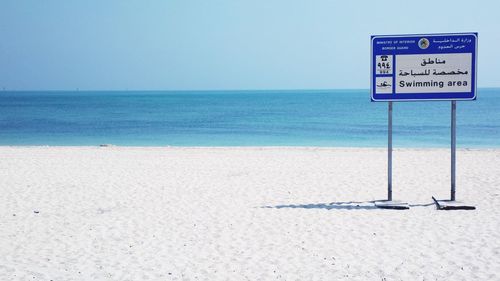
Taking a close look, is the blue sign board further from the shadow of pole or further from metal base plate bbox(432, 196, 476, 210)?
the shadow of pole

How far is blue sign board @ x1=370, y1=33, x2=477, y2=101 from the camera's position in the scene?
29.2ft

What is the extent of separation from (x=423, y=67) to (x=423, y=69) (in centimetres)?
4

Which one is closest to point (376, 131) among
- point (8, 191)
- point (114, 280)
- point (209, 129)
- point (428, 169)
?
point (209, 129)

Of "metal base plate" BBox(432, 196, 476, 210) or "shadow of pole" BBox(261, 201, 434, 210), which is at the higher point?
"metal base plate" BBox(432, 196, 476, 210)

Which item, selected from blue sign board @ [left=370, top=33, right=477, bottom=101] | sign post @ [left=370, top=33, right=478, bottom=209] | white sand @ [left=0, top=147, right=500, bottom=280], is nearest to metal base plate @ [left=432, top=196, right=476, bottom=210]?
sign post @ [left=370, top=33, right=478, bottom=209]

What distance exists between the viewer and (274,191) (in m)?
11.0

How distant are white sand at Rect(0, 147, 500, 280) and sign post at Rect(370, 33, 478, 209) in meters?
1.58

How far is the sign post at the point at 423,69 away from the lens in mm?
8906

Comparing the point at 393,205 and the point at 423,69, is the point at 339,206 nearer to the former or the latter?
the point at 393,205

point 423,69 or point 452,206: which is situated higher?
point 423,69

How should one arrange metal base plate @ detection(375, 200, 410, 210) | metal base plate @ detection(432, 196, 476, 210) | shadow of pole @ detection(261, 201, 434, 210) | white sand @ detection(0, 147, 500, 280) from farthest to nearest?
shadow of pole @ detection(261, 201, 434, 210) < metal base plate @ detection(375, 200, 410, 210) < metal base plate @ detection(432, 196, 476, 210) < white sand @ detection(0, 147, 500, 280)

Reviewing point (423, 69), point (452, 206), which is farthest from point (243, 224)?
point (423, 69)

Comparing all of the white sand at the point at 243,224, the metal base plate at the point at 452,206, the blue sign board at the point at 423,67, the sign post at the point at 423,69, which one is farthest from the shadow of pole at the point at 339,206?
the blue sign board at the point at 423,67

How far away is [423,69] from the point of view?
9055 mm
